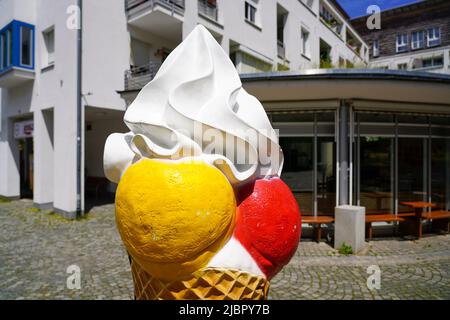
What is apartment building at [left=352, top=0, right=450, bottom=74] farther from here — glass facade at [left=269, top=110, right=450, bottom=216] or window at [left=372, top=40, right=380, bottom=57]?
glass facade at [left=269, top=110, right=450, bottom=216]

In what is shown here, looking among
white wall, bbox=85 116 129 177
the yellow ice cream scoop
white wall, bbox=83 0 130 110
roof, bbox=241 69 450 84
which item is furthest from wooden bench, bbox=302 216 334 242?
white wall, bbox=85 116 129 177

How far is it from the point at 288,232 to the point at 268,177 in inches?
15.5

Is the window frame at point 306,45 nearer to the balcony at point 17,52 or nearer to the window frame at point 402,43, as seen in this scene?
the balcony at point 17,52

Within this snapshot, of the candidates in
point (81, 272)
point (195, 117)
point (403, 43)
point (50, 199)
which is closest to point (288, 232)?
point (195, 117)

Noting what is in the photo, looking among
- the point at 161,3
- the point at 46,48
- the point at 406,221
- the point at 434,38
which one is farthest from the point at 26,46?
the point at 434,38

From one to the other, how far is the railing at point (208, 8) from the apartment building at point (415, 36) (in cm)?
1891

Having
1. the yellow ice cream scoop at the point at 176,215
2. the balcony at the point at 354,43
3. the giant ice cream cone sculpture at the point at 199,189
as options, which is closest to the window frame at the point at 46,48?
the giant ice cream cone sculpture at the point at 199,189

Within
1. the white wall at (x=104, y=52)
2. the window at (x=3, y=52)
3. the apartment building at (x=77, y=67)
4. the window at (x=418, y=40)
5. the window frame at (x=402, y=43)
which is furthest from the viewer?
the window frame at (x=402, y=43)

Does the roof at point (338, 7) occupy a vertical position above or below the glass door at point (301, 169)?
above

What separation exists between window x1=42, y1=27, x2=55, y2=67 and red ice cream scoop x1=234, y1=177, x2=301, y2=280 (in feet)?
36.3

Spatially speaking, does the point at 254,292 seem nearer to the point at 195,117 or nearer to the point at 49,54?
the point at 195,117

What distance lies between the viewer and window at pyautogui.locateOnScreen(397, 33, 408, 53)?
28125 mm

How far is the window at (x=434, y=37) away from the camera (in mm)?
26306

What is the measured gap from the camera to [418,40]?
27578 mm
